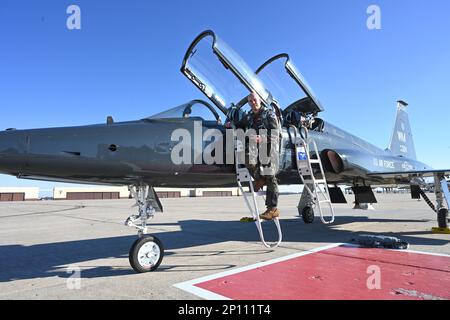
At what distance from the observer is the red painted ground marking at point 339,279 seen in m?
3.50

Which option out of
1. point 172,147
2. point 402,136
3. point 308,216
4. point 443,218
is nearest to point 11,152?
point 172,147

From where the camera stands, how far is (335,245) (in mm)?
6789

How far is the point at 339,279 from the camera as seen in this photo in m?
4.12

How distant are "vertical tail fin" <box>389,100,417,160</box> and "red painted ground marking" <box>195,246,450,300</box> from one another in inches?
446

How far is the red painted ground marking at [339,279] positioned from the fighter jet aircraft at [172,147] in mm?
1674

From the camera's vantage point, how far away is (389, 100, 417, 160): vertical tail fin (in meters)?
15.5

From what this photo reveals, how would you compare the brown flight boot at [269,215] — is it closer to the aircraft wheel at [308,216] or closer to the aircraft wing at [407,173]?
the aircraft wing at [407,173]

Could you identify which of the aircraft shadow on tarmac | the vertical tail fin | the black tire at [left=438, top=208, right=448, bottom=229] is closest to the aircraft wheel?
the aircraft shadow on tarmac

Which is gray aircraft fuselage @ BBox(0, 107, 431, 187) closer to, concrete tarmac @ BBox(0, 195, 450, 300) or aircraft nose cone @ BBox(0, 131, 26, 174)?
aircraft nose cone @ BBox(0, 131, 26, 174)

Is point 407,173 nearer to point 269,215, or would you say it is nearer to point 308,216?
point 308,216

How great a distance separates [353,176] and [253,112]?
467cm

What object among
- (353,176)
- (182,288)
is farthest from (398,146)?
(182,288)

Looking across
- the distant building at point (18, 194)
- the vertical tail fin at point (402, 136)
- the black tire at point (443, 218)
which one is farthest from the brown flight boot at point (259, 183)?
the distant building at point (18, 194)

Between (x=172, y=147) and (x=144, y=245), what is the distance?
60.9 inches
